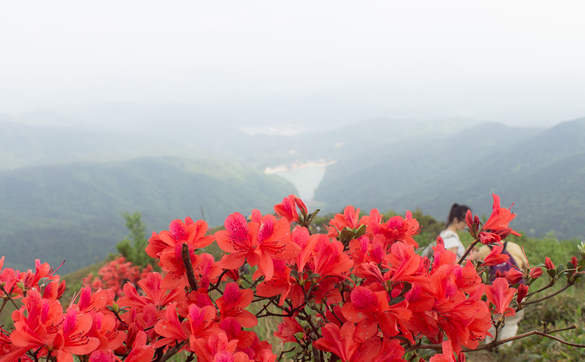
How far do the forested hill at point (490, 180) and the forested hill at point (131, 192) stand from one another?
42.9 metres

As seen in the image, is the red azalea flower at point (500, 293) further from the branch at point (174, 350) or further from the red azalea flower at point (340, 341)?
the branch at point (174, 350)

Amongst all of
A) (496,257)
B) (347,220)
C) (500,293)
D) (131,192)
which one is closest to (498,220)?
(496,257)

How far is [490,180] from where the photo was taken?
448 ft

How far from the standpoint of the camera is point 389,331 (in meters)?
0.91

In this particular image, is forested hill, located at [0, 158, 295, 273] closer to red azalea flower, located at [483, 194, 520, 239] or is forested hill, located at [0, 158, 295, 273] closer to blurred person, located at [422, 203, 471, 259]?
blurred person, located at [422, 203, 471, 259]

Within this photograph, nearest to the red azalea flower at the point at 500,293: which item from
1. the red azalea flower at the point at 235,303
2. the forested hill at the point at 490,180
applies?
the red azalea flower at the point at 235,303

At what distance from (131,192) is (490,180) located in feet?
551

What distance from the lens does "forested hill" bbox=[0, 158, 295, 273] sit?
139 m

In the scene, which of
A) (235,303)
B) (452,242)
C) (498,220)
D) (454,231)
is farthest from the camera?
(454,231)

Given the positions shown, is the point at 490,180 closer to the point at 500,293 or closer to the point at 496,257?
the point at 496,257

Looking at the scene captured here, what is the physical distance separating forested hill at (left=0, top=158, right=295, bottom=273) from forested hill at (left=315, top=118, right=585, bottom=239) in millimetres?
42911

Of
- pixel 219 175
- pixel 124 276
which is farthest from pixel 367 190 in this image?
pixel 124 276

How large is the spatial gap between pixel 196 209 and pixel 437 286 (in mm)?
163001

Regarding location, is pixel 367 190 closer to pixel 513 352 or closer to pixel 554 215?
pixel 554 215
